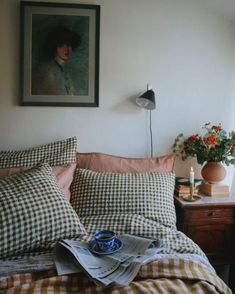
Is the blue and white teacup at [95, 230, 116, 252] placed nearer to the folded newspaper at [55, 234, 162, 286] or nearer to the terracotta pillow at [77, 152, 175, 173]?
the folded newspaper at [55, 234, 162, 286]

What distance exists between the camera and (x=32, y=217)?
4.95 ft

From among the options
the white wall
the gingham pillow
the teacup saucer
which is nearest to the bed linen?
the teacup saucer

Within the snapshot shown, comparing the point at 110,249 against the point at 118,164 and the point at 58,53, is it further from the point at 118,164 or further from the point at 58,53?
the point at 58,53

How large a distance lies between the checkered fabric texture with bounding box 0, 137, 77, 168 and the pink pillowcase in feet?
0.24

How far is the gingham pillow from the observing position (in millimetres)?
1837

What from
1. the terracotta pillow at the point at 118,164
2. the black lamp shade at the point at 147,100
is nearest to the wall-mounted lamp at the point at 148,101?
the black lamp shade at the point at 147,100

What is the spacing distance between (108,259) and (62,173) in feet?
2.62

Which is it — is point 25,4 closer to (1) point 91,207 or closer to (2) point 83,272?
(1) point 91,207

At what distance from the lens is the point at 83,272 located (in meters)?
1.29

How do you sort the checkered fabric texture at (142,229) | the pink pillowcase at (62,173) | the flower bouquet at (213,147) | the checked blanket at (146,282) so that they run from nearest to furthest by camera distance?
the checked blanket at (146,282) < the checkered fabric texture at (142,229) < the pink pillowcase at (62,173) < the flower bouquet at (213,147)

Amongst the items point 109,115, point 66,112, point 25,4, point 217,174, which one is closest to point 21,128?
point 66,112

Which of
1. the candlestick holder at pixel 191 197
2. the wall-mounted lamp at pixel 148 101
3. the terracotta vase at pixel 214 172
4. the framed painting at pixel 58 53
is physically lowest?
the candlestick holder at pixel 191 197

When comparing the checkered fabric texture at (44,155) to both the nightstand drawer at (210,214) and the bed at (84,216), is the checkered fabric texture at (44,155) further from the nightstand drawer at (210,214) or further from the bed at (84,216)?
the nightstand drawer at (210,214)

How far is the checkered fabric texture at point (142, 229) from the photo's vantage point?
1595mm
